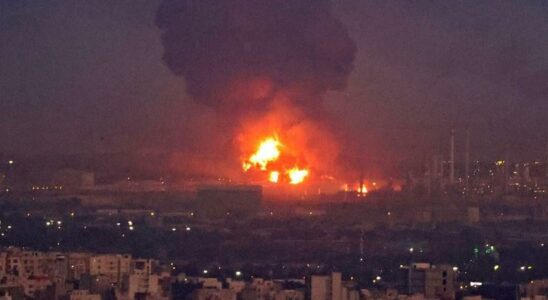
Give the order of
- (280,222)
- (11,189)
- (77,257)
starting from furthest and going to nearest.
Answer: (11,189) < (280,222) < (77,257)

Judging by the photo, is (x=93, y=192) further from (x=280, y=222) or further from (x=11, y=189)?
(x=280, y=222)

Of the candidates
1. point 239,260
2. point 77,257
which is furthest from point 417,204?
point 77,257

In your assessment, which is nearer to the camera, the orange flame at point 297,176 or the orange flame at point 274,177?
the orange flame at point 274,177

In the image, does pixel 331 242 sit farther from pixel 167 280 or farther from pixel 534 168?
pixel 534 168

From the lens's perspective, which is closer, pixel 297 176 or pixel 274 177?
pixel 274 177

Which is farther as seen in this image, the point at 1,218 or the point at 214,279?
the point at 1,218

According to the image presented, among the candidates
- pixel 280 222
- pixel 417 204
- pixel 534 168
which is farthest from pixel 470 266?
pixel 534 168

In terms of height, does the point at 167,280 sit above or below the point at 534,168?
below

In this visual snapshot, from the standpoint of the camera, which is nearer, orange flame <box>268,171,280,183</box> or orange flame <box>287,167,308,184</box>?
orange flame <box>268,171,280,183</box>

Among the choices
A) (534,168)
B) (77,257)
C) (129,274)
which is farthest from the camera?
(534,168)
